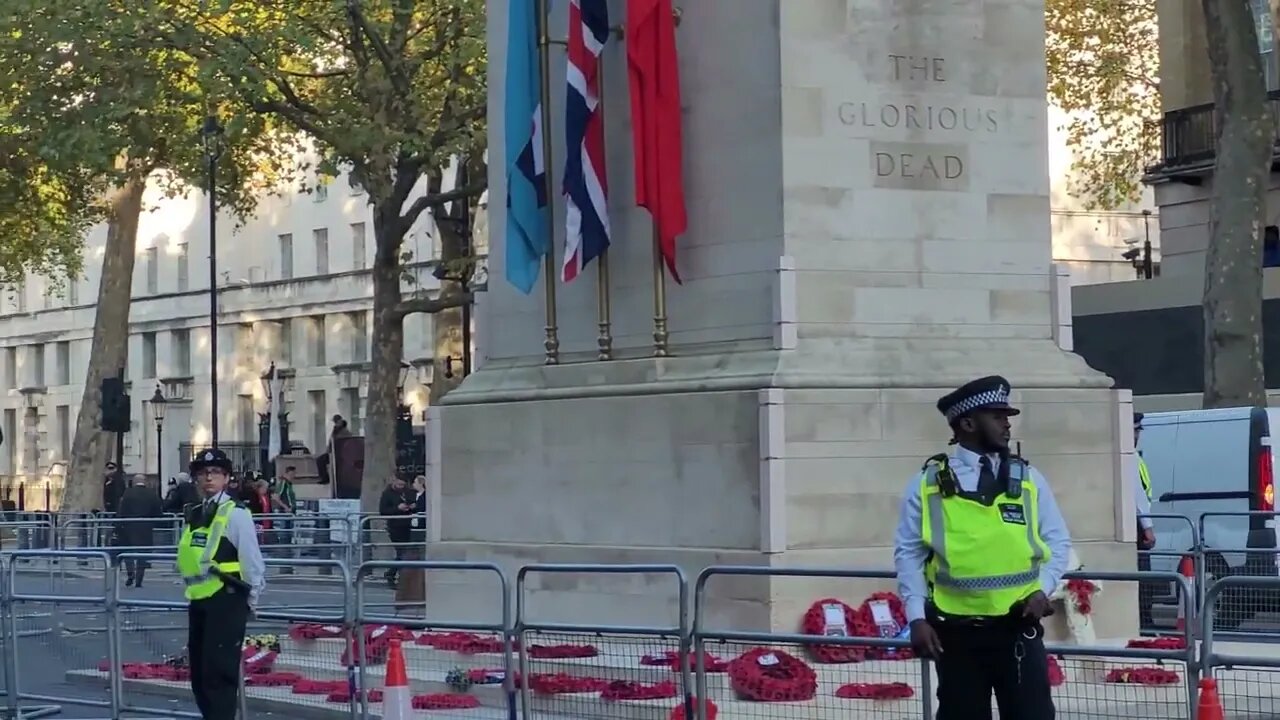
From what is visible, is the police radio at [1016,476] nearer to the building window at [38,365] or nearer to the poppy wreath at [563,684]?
the poppy wreath at [563,684]

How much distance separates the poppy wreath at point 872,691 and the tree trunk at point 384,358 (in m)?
23.5

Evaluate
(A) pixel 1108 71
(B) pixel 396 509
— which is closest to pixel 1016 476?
(B) pixel 396 509

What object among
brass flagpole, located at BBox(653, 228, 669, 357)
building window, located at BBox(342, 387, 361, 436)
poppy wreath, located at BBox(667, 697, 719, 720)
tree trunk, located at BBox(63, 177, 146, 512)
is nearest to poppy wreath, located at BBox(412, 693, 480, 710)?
poppy wreath, located at BBox(667, 697, 719, 720)

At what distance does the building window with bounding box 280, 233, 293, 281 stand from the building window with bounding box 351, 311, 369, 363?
4.16 metres

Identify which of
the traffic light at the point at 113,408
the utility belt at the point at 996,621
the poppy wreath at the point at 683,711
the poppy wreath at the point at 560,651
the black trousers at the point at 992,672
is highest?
the traffic light at the point at 113,408

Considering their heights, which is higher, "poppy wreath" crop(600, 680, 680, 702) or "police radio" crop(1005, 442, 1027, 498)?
"police radio" crop(1005, 442, 1027, 498)

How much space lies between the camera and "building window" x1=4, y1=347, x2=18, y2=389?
88500 mm

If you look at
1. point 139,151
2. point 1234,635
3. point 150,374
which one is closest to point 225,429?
point 150,374

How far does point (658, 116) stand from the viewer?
16062 mm

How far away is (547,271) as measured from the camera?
17.4 meters

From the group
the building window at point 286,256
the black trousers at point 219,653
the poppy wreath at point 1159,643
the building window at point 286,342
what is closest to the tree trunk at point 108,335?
the building window at point 286,342

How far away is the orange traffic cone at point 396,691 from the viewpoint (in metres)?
11.3

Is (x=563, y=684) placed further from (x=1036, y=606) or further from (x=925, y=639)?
(x=1036, y=606)

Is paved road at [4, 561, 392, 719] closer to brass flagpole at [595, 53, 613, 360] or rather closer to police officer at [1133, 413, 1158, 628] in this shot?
→ brass flagpole at [595, 53, 613, 360]
